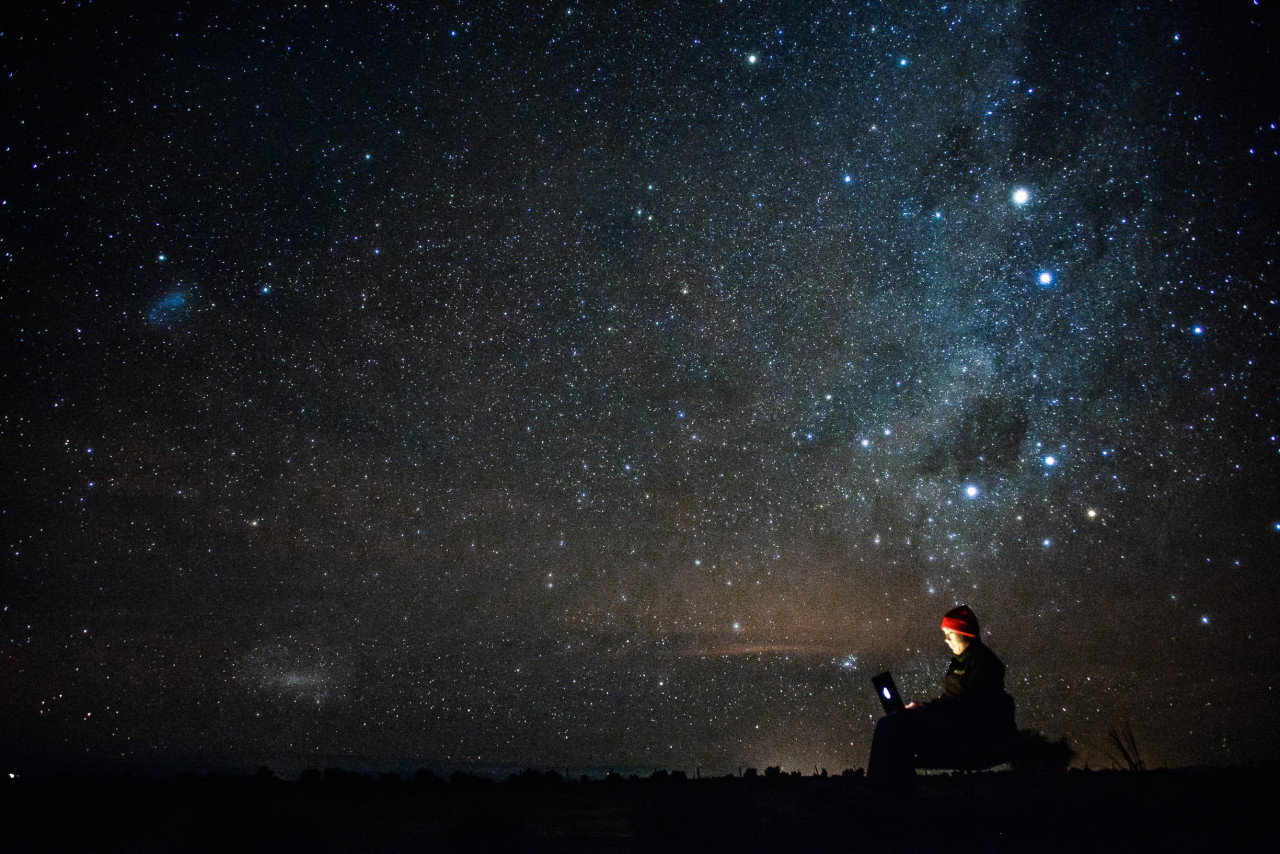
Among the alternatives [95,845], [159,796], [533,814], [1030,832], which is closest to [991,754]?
[1030,832]

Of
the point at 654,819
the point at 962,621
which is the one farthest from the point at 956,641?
the point at 654,819

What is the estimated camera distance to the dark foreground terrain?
180 inches

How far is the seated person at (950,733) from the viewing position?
5359mm

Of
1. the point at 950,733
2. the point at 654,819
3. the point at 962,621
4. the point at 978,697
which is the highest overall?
the point at 962,621

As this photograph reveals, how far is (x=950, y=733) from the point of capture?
538 cm

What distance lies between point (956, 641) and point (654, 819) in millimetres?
2857

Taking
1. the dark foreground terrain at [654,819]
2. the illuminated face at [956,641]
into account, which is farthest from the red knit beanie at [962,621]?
the dark foreground terrain at [654,819]

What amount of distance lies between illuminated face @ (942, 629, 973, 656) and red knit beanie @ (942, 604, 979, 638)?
2 cm

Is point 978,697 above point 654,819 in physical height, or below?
above

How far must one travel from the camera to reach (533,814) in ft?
19.4

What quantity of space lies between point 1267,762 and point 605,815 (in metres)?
12.9

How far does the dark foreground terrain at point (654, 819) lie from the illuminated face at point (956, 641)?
109 centimetres

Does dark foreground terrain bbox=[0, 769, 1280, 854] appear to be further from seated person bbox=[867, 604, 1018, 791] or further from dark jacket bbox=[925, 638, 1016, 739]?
dark jacket bbox=[925, 638, 1016, 739]

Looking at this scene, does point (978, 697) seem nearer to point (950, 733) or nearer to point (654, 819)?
point (950, 733)
